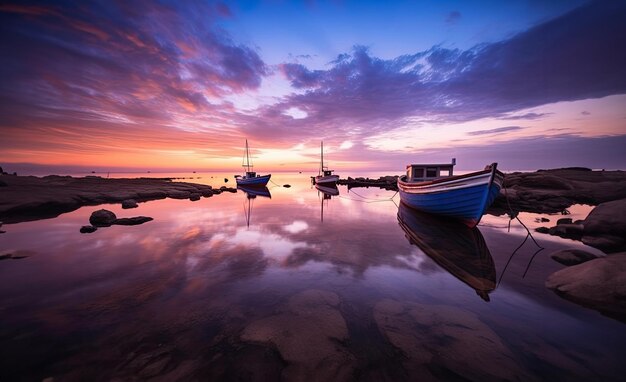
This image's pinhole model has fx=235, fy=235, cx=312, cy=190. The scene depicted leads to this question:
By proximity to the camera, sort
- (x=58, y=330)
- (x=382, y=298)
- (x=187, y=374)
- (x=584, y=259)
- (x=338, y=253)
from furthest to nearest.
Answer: (x=338, y=253) → (x=584, y=259) → (x=382, y=298) → (x=58, y=330) → (x=187, y=374)

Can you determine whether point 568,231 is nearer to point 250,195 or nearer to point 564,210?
point 564,210

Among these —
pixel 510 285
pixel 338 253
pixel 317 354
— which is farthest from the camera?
pixel 338 253

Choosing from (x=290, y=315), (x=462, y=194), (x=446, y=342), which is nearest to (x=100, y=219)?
(x=290, y=315)

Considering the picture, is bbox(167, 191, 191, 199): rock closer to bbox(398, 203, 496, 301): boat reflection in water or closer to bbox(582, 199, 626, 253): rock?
bbox(398, 203, 496, 301): boat reflection in water

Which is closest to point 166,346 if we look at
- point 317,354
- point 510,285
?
point 317,354

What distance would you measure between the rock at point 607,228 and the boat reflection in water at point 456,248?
14.5ft

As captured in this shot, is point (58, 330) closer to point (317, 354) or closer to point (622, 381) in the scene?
point (317, 354)

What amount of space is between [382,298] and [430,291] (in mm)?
1564

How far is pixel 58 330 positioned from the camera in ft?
15.5

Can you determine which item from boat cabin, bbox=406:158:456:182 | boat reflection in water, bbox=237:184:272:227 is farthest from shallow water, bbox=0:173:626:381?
boat cabin, bbox=406:158:456:182

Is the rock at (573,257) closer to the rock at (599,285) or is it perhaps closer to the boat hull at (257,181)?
the rock at (599,285)

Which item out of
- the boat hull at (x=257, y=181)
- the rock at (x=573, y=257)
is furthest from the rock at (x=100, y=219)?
the boat hull at (x=257, y=181)

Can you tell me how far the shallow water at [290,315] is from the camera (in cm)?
390

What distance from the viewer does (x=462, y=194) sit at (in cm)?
1352
